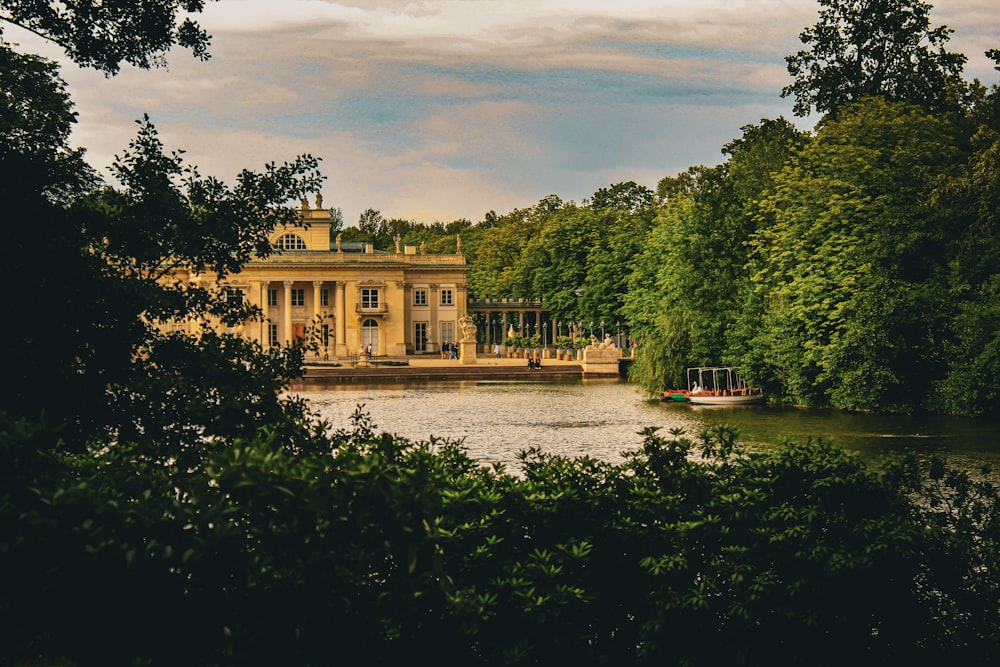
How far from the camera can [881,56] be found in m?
49.0

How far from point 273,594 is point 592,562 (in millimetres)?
2693

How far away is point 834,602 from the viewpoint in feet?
25.8

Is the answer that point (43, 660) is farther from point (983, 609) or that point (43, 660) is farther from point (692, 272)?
point (692, 272)

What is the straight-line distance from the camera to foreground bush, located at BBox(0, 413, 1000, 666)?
5793 millimetres

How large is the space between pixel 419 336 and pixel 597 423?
53.2m

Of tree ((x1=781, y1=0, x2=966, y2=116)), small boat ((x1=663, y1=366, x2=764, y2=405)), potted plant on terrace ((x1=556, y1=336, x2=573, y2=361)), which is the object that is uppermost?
tree ((x1=781, y1=0, x2=966, y2=116))

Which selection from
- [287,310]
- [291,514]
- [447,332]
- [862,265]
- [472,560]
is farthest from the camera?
[447,332]

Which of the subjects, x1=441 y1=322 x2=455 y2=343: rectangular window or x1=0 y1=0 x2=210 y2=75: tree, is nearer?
x1=0 y1=0 x2=210 y2=75: tree

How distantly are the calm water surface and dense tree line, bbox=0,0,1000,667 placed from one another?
11.8 metres

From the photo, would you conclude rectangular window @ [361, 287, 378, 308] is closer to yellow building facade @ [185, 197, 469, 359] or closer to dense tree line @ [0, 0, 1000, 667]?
yellow building facade @ [185, 197, 469, 359]

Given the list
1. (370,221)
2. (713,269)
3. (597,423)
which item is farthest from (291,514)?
(370,221)

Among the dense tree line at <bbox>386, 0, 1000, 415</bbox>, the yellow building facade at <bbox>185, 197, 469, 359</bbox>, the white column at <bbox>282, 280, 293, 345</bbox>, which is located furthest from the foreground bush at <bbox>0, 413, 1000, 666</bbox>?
the white column at <bbox>282, 280, 293, 345</bbox>

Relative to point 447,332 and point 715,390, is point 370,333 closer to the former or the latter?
point 447,332

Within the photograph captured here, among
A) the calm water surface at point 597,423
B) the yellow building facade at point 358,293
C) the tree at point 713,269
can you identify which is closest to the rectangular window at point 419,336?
the yellow building facade at point 358,293
